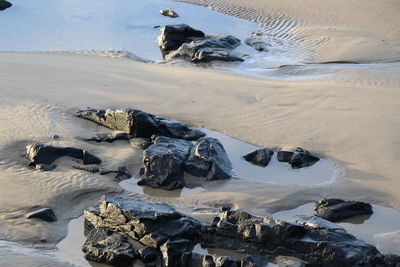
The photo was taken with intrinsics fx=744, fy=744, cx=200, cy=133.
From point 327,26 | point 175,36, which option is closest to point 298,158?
point 175,36

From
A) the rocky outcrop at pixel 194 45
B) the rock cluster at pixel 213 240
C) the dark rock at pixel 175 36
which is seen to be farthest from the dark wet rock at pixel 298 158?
the dark rock at pixel 175 36

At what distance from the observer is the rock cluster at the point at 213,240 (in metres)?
7.22

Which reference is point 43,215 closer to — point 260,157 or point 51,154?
point 51,154

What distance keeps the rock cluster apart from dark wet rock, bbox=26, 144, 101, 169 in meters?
1.82

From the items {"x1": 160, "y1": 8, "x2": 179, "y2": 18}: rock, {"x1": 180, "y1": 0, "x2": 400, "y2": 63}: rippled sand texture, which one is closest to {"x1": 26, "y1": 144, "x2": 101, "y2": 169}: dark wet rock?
{"x1": 180, "y1": 0, "x2": 400, "y2": 63}: rippled sand texture

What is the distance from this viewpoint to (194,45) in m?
15.4

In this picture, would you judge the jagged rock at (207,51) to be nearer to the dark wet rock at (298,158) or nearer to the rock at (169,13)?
the rock at (169,13)

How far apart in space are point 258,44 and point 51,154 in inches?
295

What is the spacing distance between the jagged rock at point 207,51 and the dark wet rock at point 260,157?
16.6 feet

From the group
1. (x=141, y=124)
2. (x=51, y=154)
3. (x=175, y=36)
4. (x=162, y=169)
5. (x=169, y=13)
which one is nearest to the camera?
(x=162, y=169)

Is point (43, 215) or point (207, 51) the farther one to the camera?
point (207, 51)

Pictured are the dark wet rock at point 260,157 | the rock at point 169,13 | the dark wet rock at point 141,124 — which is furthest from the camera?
the rock at point 169,13

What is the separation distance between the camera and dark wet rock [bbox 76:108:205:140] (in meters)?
10.3

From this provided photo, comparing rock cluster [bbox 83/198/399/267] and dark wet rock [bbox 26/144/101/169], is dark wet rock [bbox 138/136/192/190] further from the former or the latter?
rock cluster [bbox 83/198/399/267]
